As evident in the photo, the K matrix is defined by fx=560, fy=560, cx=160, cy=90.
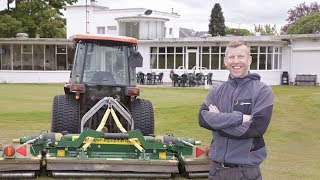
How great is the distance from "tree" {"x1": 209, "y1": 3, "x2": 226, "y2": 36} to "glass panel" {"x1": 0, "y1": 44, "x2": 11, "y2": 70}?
37.9 metres

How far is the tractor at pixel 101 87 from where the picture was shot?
930 cm

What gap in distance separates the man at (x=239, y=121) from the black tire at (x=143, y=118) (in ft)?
15.6

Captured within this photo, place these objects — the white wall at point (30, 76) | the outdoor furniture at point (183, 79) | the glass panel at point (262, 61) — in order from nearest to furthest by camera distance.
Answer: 1. the outdoor furniture at point (183, 79)
2. the glass panel at point (262, 61)
3. the white wall at point (30, 76)

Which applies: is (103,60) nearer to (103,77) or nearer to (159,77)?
(103,77)

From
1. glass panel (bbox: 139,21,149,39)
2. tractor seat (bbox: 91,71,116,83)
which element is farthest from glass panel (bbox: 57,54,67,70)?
tractor seat (bbox: 91,71,116,83)

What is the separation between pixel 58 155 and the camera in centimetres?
809

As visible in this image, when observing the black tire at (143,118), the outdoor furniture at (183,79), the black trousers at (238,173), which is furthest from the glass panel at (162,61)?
the black trousers at (238,173)

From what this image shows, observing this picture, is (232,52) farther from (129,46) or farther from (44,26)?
(44,26)

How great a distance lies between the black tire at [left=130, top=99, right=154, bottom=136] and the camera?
942 cm

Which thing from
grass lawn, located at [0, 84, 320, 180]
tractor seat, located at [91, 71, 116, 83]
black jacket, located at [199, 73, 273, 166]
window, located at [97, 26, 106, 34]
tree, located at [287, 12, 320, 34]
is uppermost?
tree, located at [287, 12, 320, 34]

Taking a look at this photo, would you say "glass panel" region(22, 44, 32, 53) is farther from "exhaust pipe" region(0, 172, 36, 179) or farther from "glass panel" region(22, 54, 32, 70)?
"exhaust pipe" region(0, 172, 36, 179)

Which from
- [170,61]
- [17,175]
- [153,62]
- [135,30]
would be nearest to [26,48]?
[135,30]

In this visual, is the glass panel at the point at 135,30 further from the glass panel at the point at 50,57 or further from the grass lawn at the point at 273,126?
the grass lawn at the point at 273,126

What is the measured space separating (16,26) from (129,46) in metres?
34.7
